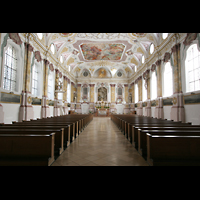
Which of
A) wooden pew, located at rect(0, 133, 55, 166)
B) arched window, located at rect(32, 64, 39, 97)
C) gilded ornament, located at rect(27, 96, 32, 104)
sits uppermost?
arched window, located at rect(32, 64, 39, 97)

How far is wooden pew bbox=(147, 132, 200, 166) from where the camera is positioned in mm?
2527

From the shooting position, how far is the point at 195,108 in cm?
788

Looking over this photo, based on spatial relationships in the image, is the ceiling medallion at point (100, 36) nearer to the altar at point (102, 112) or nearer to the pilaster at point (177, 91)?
the pilaster at point (177, 91)

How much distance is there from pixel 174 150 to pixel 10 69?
9805 mm

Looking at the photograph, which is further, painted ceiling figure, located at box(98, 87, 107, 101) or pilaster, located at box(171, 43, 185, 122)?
painted ceiling figure, located at box(98, 87, 107, 101)

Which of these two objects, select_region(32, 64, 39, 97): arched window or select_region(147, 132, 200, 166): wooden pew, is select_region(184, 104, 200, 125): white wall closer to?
select_region(147, 132, 200, 166): wooden pew

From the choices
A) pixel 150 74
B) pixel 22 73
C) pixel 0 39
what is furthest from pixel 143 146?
pixel 150 74

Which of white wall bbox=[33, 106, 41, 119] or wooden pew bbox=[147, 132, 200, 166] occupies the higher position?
white wall bbox=[33, 106, 41, 119]

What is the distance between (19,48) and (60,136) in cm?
824

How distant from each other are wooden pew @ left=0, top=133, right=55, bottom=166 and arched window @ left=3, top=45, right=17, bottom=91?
6981 mm

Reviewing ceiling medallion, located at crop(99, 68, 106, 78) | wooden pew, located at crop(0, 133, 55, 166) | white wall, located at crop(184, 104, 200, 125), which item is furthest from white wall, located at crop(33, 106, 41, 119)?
ceiling medallion, located at crop(99, 68, 106, 78)

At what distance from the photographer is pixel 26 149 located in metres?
2.64

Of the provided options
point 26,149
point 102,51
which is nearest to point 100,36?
point 102,51

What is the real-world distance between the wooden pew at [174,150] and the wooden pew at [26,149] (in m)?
2.06
